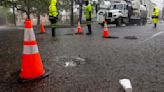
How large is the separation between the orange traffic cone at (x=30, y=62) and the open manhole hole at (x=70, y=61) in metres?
1.04

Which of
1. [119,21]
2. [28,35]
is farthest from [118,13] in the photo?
[28,35]

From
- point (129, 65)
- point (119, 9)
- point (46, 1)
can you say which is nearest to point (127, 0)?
point (119, 9)

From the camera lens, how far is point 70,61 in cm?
561

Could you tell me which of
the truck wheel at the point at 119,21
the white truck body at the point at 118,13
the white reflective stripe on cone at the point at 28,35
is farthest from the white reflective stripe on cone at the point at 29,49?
the truck wheel at the point at 119,21

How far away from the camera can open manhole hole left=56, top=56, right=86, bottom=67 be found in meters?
5.27

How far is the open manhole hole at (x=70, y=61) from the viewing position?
5270 millimetres

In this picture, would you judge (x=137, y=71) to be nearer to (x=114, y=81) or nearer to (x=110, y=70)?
(x=110, y=70)

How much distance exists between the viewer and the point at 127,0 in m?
32.4

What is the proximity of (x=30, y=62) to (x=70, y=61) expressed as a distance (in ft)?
5.15

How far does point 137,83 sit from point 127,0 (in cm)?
2972

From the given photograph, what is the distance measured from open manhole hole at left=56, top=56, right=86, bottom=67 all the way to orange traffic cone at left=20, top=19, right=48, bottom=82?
3.43 ft

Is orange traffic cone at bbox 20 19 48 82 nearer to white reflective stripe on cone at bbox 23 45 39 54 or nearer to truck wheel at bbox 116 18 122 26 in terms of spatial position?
white reflective stripe on cone at bbox 23 45 39 54

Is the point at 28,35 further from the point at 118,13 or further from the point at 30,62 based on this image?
the point at 118,13

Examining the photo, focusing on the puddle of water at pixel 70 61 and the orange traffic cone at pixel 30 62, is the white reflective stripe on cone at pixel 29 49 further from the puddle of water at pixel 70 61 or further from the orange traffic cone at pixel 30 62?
the puddle of water at pixel 70 61
